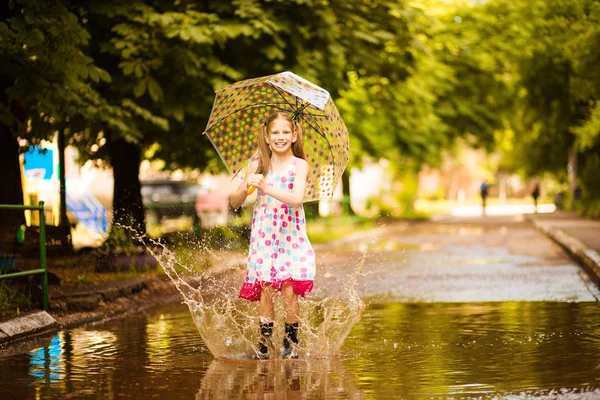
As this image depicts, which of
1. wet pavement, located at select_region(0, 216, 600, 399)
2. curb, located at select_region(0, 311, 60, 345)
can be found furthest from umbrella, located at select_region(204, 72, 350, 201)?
curb, located at select_region(0, 311, 60, 345)

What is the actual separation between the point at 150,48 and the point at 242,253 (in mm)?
4729

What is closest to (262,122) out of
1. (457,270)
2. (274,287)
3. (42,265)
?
(274,287)

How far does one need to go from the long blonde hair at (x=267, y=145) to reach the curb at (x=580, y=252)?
735cm

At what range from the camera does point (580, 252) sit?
1886 centimetres

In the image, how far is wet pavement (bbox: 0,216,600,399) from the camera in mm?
6930

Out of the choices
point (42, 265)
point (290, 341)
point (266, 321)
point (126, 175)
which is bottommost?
point (290, 341)

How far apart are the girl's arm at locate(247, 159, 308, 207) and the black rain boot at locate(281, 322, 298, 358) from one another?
3.09 feet

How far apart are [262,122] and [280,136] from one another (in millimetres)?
851

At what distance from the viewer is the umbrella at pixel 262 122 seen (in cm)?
887

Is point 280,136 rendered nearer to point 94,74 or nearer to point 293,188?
point 293,188

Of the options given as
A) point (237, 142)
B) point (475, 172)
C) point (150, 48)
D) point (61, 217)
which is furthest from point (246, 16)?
point (475, 172)

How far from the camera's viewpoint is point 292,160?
27.1ft

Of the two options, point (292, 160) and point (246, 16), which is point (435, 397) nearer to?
point (292, 160)

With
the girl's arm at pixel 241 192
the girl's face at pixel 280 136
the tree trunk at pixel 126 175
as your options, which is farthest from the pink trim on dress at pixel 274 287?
the tree trunk at pixel 126 175
